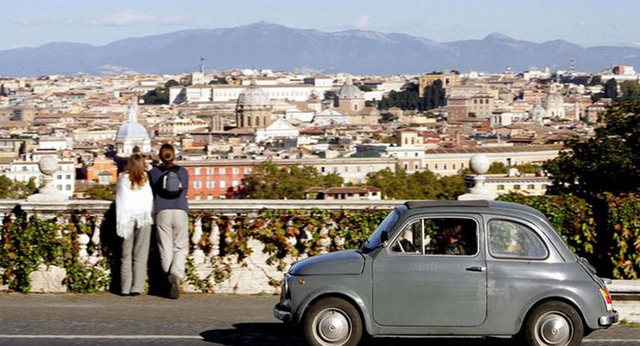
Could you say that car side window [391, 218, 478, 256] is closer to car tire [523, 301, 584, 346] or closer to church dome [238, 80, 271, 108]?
car tire [523, 301, 584, 346]

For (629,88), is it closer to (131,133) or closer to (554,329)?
(131,133)

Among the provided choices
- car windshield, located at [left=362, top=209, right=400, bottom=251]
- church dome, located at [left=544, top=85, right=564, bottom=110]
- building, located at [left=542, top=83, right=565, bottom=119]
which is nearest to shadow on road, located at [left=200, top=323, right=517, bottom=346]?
car windshield, located at [left=362, top=209, right=400, bottom=251]

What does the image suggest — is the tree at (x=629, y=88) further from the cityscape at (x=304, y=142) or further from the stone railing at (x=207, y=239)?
the stone railing at (x=207, y=239)

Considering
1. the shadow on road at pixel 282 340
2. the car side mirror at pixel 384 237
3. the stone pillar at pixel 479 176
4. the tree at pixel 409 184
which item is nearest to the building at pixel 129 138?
the tree at pixel 409 184

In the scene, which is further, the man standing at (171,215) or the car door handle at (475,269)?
the man standing at (171,215)

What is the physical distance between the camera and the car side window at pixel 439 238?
7.80 m

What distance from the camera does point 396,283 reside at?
777 centimetres

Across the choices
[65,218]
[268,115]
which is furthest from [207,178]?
[268,115]

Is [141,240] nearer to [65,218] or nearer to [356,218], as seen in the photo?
[65,218]

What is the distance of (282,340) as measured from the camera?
8.48 metres

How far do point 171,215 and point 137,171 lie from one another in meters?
0.39

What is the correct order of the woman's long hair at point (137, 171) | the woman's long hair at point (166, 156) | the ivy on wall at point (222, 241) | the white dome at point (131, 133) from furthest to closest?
the white dome at point (131, 133) < the ivy on wall at point (222, 241) < the woman's long hair at point (166, 156) < the woman's long hair at point (137, 171)

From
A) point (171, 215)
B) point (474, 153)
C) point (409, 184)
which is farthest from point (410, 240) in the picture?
point (474, 153)

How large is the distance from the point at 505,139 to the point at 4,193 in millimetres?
73492
